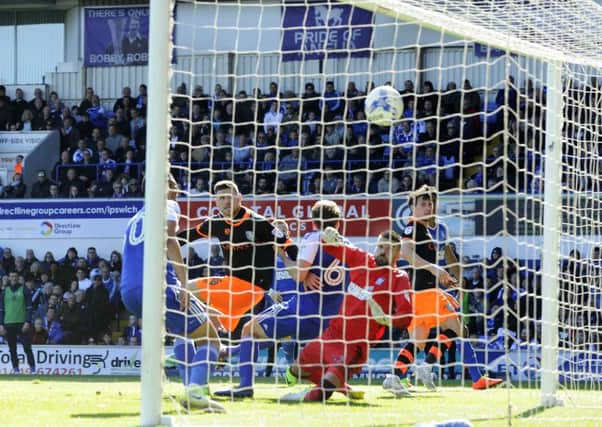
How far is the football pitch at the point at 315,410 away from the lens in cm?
659

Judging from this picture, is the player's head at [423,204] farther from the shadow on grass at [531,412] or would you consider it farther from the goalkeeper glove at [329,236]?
the shadow on grass at [531,412]

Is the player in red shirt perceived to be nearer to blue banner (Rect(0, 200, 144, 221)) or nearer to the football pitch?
the football pitch

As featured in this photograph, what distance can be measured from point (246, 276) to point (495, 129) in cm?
1035

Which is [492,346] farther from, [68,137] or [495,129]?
[68,137]

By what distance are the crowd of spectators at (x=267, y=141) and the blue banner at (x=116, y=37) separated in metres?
1.39

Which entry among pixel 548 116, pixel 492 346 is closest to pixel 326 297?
pixel 548 116

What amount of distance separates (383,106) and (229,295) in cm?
390

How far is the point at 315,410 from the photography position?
23.9 feet

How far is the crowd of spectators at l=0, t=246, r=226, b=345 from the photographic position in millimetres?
18953

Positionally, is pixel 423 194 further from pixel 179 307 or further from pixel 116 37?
pixel 116 37

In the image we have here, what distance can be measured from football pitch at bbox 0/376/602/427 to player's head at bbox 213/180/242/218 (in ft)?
4.43

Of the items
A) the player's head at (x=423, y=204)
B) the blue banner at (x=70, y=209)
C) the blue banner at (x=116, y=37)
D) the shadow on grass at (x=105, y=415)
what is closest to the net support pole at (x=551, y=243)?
the player's head at (x=423, y=204)

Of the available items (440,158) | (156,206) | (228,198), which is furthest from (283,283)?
(156,206)

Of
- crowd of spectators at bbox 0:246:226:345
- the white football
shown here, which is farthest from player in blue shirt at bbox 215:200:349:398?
crowd of spectators at bbox 0:246:226:345
